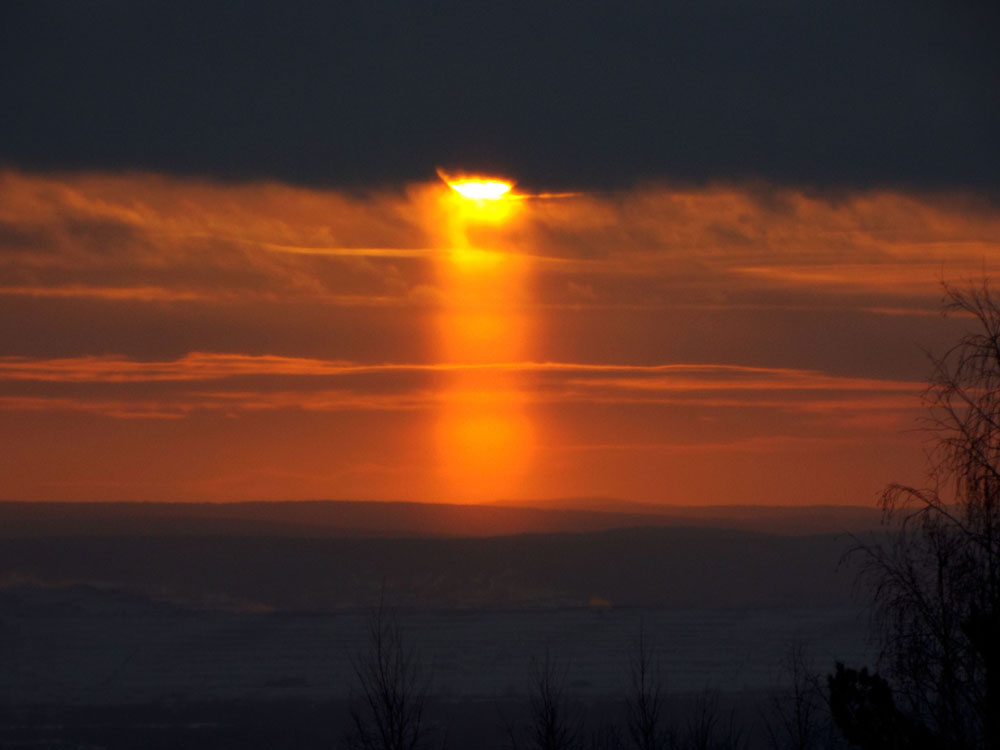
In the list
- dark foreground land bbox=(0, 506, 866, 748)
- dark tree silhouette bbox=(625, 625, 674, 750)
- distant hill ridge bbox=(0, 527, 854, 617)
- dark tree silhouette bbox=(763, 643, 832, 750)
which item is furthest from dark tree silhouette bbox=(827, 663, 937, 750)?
distant hill ridge bbox=(0, 527, 854, 617)

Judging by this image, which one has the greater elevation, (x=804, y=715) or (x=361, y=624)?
(x=361, y=624)

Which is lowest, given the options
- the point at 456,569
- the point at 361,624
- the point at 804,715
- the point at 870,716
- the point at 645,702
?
the point at 870,716

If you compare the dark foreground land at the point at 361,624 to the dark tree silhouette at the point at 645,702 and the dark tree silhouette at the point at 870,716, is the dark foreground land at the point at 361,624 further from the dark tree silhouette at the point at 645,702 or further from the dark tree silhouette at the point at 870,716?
the dark tree silhouette at the point at 870,716

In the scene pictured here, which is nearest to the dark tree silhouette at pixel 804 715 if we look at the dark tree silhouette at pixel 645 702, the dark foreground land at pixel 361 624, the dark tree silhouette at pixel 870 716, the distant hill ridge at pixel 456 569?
the dark tree silhouette at pixel 870 716

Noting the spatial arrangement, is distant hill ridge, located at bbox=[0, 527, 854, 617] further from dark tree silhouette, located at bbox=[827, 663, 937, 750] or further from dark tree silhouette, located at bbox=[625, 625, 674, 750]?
dark tree silhouette, located at bbox=[827, 663, 937, 750]

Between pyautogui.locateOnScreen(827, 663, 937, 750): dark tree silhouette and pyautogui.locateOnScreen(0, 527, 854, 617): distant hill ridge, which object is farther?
pyautogui.locateOnScreen(0, 527, 854, 617): distant hill ridge

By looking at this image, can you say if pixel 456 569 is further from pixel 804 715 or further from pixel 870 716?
Answer: pixel 870 716

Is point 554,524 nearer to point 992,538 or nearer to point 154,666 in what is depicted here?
point 154,666

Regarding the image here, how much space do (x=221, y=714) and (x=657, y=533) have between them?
8087 centimetres

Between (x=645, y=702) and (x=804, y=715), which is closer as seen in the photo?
(x=804, y=715)

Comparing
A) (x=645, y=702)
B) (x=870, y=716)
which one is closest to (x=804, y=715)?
(x=645, y=702)

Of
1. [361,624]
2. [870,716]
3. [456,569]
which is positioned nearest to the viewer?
[870,716]

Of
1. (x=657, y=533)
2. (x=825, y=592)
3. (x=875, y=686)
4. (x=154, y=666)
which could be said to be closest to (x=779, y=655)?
(x=825, y=592)

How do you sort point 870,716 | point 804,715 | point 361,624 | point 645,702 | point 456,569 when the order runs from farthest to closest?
point 456,569 → point 361,624 → point 645,702 → point 804,715 → point 870,716
